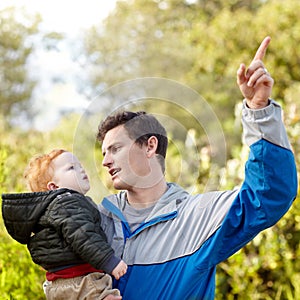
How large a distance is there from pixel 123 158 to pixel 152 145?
12cm

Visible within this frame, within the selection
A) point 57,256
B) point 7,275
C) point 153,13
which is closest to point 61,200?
point 57,256

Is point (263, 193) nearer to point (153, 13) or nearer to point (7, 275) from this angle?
point (7, 275)

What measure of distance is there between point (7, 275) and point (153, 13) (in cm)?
1853

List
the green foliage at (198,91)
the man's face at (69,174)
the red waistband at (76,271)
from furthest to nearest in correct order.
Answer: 1. the green foliage at (198,91)
2. the man's face at (69,174)
3. the red waistband at (76,271)

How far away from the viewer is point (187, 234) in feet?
6.90

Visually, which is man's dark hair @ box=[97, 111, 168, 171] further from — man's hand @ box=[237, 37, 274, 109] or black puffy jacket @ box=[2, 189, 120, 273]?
man's hand @ box=[237, 37, 274, 109]

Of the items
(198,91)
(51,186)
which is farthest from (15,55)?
(51,186)

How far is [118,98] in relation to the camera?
228cm

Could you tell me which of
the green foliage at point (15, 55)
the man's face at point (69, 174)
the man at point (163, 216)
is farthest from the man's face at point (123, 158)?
the green foliage at point (15, 55)

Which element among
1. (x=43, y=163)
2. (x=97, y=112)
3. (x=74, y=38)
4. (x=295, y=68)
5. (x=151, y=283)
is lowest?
(x=151, y=283)

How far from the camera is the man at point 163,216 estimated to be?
1960mm

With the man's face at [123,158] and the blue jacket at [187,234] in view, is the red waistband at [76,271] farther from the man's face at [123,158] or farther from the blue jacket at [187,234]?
the man's face at [123,158]

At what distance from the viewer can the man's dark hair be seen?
7.03 feet

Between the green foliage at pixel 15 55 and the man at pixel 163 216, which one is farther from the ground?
the green foliage at pixel 15 55
